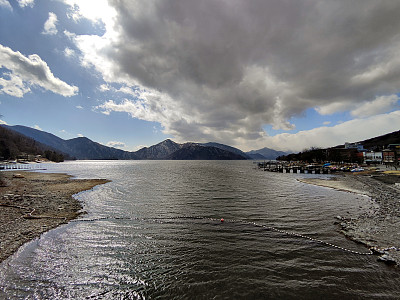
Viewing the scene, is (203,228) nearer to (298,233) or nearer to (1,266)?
(298,233)

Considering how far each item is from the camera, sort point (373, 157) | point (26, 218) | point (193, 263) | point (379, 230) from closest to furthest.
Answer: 1. point (193, 263)
2. point (379, 230)
3. point (26, 218)
4. point (373, 157)

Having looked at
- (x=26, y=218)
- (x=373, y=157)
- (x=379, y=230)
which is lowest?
(x=379, y=230)

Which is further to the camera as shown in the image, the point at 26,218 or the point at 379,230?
the point at 26,218

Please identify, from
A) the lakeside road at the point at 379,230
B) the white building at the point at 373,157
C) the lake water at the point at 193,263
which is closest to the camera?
the lake water at the point at 193,263

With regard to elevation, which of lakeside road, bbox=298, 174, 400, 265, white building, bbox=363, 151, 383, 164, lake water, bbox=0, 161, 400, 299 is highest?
white building, bbox=363, 151, 383, 164

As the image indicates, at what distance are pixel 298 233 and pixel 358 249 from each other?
4.03 m

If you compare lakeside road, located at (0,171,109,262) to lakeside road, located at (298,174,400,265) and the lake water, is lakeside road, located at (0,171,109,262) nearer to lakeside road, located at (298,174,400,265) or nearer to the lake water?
the lake water

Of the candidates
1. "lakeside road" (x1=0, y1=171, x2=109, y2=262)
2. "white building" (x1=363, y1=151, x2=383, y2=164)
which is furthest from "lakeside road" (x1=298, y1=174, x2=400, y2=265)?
"white building" (x1=363, y1=151, x2=383, y2=164)

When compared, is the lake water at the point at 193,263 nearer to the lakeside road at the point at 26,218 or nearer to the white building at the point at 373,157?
the lakeside road at the point at 26,218

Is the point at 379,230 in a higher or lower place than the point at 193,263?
higher

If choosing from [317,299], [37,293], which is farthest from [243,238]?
[37,293]

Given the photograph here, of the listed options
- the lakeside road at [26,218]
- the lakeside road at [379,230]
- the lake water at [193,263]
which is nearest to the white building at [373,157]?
the lakeside road at [379,230]

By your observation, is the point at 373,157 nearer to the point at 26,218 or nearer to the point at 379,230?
the point at 379,230

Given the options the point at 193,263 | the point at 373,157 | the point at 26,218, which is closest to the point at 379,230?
the point at 193,263
